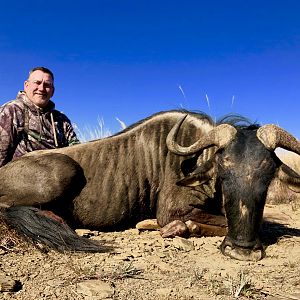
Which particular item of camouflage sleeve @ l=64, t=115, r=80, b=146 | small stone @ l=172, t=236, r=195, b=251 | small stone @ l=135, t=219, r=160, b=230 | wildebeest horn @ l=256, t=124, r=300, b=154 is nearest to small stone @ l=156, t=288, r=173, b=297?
small stone @ l=172, t=236, r=195, b=251

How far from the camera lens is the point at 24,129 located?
19.9 feet

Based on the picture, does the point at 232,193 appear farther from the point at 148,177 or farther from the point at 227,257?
the point at 148,177

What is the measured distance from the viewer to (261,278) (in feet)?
10.5

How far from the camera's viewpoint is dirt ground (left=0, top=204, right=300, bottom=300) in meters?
2.81

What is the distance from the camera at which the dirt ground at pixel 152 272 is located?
2811mm

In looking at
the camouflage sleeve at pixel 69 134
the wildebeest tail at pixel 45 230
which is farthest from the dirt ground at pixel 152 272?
the camouflage sleeve at pixel 69 134

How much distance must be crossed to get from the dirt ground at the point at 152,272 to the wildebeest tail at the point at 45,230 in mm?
125

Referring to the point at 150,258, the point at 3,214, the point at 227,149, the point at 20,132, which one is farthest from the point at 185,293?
the point at 20,132

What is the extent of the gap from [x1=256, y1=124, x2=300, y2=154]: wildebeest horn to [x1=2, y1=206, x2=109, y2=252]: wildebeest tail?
1.73 metres

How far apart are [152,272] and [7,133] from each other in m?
3.44

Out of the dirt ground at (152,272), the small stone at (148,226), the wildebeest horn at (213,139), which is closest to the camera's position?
the dirt ground at (152,272)

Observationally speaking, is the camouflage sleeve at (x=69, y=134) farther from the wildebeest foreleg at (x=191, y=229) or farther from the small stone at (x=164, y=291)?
the small stone at (x=164, y=291)

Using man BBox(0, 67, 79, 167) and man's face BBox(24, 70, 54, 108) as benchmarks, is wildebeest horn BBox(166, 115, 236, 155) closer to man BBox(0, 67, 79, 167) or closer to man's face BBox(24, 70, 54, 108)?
man BBox(0, 67, 79, 167)

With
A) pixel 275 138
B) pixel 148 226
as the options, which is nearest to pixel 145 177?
pixel 148 226
